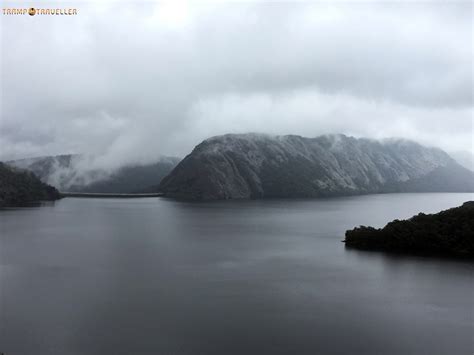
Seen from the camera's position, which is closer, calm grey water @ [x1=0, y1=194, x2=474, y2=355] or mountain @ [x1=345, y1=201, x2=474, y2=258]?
calm grey water @ [x1=0, y1=194, x2=474, y2=355]

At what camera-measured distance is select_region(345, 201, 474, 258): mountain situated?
245ft

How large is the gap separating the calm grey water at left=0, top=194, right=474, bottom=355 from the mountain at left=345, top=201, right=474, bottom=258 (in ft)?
15.7

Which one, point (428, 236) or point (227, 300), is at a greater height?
point (428, 236)

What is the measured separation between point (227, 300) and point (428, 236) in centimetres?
4648

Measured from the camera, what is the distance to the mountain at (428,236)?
74.6 m

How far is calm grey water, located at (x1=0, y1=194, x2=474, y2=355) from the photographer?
118ft

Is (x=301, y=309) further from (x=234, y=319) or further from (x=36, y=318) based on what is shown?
(x=36, y=318)

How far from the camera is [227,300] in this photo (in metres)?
46.9

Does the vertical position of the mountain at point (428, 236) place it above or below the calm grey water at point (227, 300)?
above

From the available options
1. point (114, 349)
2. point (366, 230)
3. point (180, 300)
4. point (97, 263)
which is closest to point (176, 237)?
point (97, 263)

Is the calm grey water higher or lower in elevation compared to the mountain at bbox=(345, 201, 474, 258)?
lower

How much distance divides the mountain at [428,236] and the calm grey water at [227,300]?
15.7 feet

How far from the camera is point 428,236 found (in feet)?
254

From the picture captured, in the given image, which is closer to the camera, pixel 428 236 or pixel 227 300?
pixel 227 300
